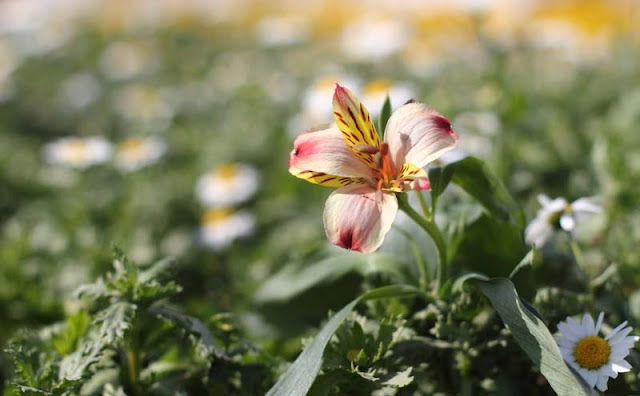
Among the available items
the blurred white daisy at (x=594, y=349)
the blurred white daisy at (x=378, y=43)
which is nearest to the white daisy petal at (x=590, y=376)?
the blurred white daisy at (x=594, y=349)

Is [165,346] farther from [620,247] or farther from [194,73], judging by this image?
[194,73]

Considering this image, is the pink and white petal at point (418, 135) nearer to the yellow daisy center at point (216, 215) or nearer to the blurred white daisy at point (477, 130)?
the blurred white daisy at point (477, 130)

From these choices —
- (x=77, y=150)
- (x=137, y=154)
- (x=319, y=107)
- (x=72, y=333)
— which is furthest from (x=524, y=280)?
(x=77, y=150)

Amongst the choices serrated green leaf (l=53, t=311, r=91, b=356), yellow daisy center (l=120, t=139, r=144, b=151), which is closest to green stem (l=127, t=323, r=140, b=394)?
serrated green leaf (l=53, t=311, r=91, b=356)

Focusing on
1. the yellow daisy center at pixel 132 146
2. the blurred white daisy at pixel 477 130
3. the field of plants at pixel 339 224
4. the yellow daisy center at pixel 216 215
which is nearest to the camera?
the field of plants at pixel 339 224

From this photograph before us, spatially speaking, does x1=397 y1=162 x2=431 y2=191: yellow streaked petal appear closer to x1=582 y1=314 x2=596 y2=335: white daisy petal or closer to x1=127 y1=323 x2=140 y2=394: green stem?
x1=582 y1=314 x2=596 y2=335: white daisy petal

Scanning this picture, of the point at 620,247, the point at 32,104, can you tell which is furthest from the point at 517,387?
the point at 32,104
